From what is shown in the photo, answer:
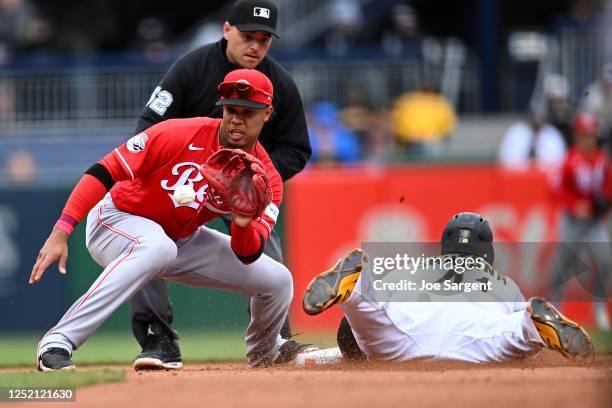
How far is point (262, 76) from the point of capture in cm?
664

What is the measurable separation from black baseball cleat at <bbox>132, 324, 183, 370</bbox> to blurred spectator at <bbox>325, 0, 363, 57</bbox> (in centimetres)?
930

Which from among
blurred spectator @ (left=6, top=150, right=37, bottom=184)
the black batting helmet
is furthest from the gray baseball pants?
blurred spectator @ (left=6, top=150, right=37, bottom=184)

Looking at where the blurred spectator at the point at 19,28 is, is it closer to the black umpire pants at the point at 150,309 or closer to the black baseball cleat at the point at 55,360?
the black umpire pants at the point at 150,309

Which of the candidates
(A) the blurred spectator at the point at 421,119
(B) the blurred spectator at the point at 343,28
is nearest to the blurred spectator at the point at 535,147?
(A) the blurred spectator at the point at 421,119

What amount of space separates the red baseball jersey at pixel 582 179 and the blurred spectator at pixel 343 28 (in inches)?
177

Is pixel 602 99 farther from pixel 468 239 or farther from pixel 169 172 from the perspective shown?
pixel 169 172

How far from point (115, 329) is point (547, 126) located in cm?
536

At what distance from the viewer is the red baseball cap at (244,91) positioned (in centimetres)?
647

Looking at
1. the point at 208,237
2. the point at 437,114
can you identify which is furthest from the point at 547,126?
the point at 208,237

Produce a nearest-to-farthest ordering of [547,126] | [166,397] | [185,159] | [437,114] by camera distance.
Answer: [166,397]
[185,159]
[547,126]
[437,114]

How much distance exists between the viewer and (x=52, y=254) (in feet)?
19.9

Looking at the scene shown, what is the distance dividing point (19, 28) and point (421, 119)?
240 inches


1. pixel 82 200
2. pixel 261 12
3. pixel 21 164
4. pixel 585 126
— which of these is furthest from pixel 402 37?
pixel 82 200

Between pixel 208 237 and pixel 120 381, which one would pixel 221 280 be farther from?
pixel 120 381
